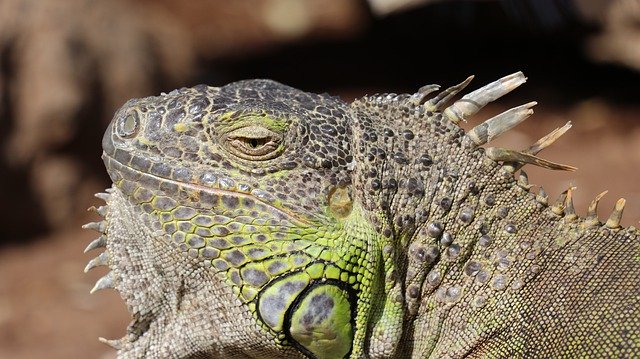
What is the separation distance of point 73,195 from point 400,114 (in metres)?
10.1

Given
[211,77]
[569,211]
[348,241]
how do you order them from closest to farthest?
[348,241] → [569,211] → [211,77]

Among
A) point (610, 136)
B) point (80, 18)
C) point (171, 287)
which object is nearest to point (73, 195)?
point (80, 18)

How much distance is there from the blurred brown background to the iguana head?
6.04 meters

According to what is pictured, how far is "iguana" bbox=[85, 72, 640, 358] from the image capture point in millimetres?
3838

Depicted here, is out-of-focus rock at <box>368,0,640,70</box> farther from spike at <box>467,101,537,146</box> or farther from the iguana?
the iguana

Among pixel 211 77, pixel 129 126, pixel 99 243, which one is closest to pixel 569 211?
pixel 129 126

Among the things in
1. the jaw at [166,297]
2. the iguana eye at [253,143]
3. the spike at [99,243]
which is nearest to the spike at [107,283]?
the jaw at [166,297]

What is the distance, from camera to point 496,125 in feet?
14.0

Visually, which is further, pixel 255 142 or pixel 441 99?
pixel 441 99

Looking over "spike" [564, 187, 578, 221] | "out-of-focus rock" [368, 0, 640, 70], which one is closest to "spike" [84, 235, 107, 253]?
"spike" [564, 187, 578, 221]

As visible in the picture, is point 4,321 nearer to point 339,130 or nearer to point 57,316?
point 57,316

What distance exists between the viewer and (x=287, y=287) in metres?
3.84

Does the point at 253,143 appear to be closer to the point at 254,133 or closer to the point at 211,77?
the point at 254,133

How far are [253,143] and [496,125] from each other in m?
1.16
